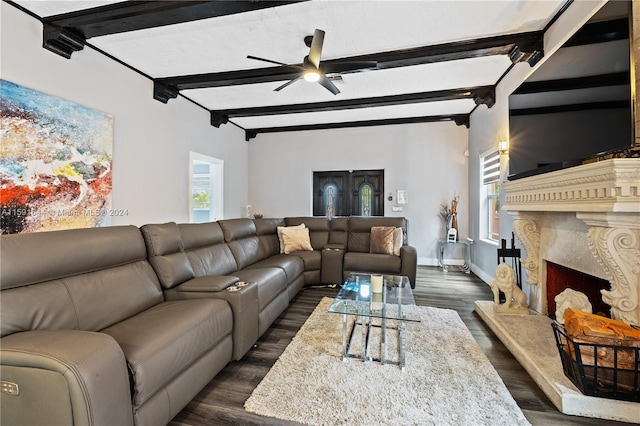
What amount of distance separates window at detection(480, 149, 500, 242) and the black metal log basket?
9.00 ft

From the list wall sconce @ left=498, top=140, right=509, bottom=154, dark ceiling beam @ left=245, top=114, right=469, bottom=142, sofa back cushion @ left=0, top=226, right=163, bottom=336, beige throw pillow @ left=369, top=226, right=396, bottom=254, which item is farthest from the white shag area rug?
dark ceiling beam @ left=245, top=114, right=469, bottom=142

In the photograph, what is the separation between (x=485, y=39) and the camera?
288 centimetres

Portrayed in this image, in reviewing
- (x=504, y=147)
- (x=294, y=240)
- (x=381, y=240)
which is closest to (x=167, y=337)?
(x=294, y=240)

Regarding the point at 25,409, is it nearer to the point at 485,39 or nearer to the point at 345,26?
the point at 345,26

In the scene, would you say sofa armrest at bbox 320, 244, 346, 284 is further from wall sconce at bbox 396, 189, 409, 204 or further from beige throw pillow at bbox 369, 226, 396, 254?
wall sconce at bbox 396, 189, 409, 204

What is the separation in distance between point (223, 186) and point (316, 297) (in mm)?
3158

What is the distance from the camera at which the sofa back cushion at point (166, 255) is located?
2.18 metres

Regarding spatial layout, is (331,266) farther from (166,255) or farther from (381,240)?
(166,255)

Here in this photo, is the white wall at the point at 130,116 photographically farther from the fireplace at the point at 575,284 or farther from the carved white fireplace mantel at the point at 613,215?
the fireplace at the point at 575,284

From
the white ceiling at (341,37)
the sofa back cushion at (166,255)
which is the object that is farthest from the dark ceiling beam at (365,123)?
the sofa back cushion at (166,255)

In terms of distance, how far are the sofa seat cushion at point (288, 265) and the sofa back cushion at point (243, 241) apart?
0.14 metres

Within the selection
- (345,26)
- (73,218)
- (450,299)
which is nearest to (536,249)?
(450,299)

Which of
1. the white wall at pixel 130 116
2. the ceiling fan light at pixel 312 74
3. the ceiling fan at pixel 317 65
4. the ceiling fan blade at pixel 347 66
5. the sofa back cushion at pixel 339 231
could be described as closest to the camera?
the white wall at pixel 130 116

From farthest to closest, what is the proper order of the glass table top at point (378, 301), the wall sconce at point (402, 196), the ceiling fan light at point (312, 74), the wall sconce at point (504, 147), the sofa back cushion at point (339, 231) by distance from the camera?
the wall sconce at point (402, 196), the sofa back cushion at point (339, 231), the wall sconce at point (504, 147), the ceiling fan light at point (312, 74), the glass table top at point (378, 301)
